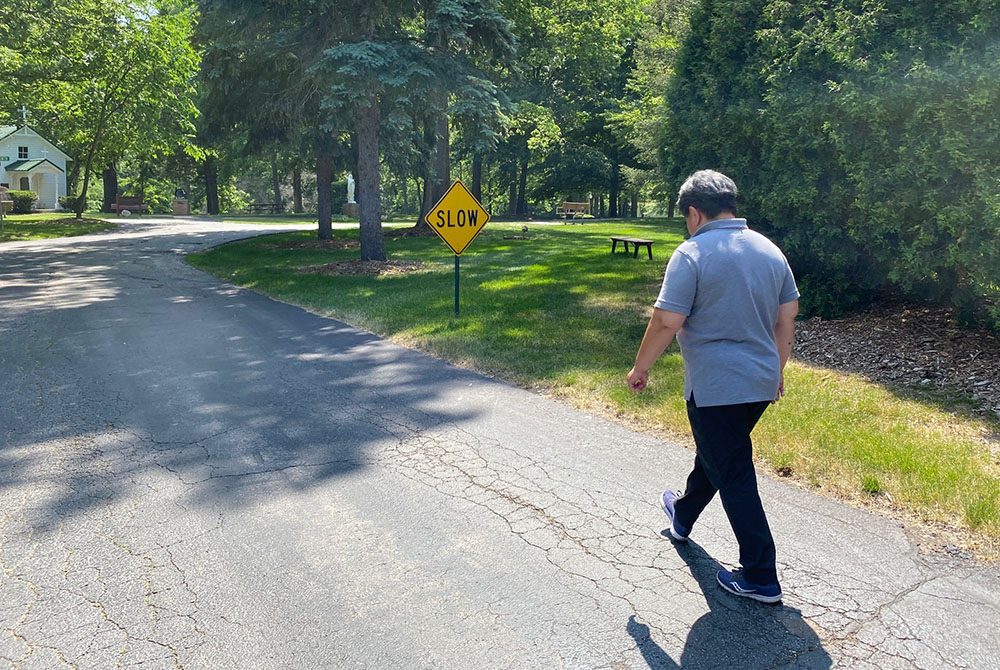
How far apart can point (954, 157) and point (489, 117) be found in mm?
10015

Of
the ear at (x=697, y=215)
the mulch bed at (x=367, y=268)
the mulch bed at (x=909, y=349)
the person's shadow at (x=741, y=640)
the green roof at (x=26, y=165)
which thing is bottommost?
the person's shadow at (x=741, y=640)

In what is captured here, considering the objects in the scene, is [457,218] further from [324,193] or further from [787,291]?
[324,193]

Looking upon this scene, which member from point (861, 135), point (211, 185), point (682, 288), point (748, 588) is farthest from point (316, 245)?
point (211, 185)

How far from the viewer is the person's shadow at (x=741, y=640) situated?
2941 millimetres

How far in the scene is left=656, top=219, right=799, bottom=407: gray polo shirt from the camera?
130 inches

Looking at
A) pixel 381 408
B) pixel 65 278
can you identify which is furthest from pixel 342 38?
pixel 381 408

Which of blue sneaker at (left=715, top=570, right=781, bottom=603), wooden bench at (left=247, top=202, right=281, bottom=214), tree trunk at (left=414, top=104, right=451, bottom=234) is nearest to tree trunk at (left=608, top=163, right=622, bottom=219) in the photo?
tree trunk at (left=414, top=104, right=451, bottom=234)

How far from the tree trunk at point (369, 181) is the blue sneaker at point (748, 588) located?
1331 cm

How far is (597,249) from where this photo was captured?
64.7 ft

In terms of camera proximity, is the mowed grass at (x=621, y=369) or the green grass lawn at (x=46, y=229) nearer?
the mowed grass at (x=621, y=369)

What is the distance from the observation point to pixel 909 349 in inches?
307

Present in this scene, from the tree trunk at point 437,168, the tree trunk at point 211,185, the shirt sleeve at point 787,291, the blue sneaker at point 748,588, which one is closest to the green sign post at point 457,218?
the shirt sleeve at point 787,291

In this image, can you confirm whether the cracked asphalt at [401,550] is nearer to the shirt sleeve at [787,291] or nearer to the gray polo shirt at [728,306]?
the gray polo shirt at [728,306]

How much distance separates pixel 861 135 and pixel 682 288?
589 centimetres
